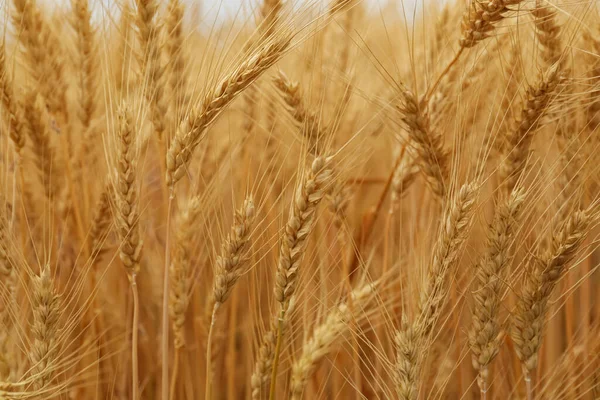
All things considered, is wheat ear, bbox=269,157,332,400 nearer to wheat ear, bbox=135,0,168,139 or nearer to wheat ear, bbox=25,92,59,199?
wheat ear, bbox=135,0,168,139

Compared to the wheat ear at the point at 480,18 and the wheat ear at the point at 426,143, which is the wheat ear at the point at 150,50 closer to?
the wheat ear at the point at 426,143

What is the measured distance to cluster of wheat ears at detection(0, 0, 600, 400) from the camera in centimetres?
122

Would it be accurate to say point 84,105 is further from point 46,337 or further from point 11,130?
point 46,337

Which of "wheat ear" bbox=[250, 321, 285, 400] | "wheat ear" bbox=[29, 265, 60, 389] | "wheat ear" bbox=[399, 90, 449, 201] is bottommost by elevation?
"wheat ear" bbox=[250, 321, 285, 400]

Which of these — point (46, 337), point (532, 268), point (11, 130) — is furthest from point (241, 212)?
point (11, 130)

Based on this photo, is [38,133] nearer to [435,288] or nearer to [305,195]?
[305,195]

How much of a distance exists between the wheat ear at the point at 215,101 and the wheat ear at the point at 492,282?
1.79 ft

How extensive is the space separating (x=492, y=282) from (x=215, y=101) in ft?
2.14

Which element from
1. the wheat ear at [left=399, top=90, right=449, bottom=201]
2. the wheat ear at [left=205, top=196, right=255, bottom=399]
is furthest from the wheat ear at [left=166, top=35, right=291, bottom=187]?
the wheat ear at [left=399, top=90, right=449, bottom=201]

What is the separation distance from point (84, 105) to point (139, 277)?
67 cm

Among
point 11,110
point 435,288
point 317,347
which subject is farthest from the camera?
point 11,110

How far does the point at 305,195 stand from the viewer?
1189 mm

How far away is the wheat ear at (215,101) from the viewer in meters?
1.21

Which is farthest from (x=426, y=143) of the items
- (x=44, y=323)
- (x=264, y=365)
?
(x=44, y=323)
